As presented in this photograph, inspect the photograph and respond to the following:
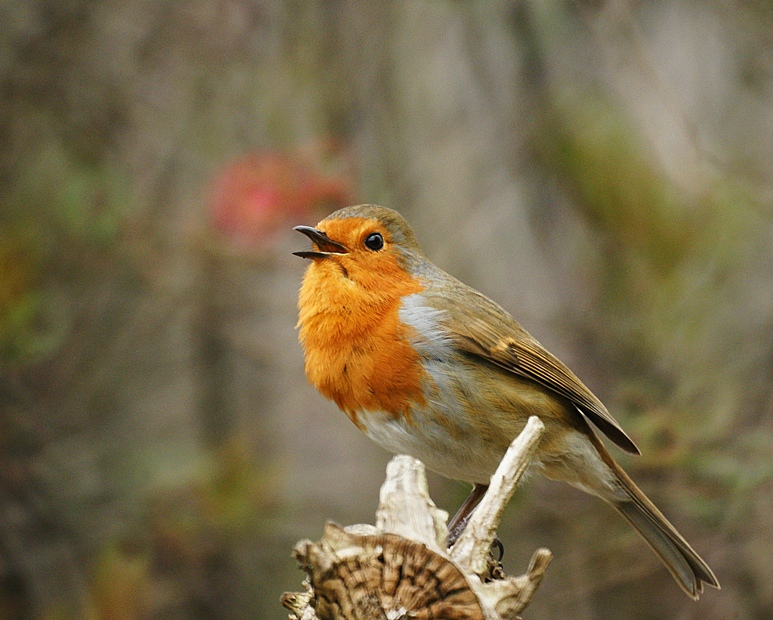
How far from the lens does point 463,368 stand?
103 inches

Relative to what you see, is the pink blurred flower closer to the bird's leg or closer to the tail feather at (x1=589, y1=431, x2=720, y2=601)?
the bird's leg

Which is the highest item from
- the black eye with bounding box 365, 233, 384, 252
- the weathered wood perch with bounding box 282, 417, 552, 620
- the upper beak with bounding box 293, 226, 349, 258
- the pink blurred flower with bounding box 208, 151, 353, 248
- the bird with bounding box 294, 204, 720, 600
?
the pink blurred flower with bounding box 208, 151, 353, 248

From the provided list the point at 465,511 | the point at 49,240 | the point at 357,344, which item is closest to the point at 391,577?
the point at 357,344

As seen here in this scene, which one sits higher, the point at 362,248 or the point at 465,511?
the point at 362,248

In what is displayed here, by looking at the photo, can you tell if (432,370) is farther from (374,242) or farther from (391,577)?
(391,577)

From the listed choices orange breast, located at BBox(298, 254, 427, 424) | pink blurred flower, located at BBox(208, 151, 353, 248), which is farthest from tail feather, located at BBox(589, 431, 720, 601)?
pink blurred flower, located at BBox(208, 151, 353, 248)

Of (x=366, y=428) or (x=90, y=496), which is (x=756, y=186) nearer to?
(x=366, y=428)

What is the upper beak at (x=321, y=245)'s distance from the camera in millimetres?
2580

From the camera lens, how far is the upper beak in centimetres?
258

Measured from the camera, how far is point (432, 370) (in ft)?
8.30

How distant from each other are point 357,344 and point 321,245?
1.21 feet

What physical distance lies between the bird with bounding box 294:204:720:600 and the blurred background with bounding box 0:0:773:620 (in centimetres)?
116

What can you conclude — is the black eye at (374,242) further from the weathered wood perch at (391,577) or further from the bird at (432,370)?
the weathered wood perch at (391,577)

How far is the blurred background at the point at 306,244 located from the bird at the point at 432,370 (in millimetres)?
1162
